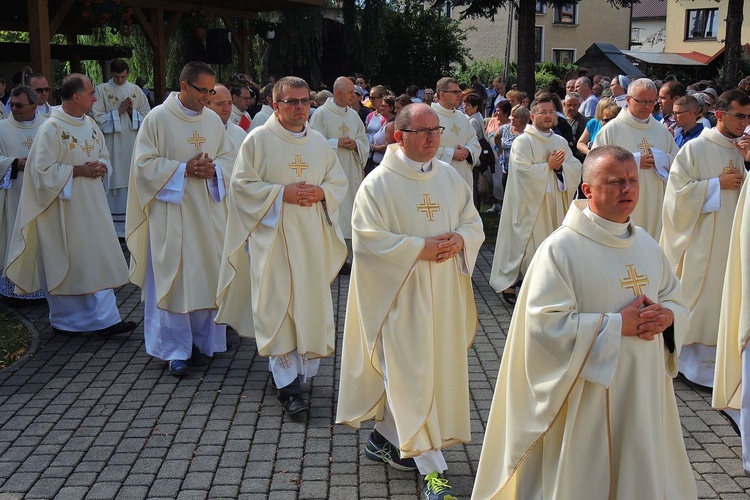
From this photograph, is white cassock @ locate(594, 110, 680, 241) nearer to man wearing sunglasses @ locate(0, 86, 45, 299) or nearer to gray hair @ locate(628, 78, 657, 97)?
gray hair @ locate(628, 78, 657, 97)

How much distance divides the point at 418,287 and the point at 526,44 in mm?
19183

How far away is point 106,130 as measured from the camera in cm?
1220

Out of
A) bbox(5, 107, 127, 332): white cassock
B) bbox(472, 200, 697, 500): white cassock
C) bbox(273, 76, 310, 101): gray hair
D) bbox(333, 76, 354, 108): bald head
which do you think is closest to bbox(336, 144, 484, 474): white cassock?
bbox(472, 200, 697, 500): white cassock

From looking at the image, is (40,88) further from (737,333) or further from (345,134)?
(737,333)

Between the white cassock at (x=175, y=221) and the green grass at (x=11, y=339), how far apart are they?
4.04 ft

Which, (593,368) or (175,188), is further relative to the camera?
(175,188)

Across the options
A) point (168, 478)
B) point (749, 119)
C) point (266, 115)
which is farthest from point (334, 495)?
point (266, 115)

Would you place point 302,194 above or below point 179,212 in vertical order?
above

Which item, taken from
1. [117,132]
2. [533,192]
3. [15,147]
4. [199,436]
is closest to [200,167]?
[199,436]

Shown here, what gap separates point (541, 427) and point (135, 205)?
442cm

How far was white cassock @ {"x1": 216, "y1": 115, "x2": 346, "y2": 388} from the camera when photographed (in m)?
6.16

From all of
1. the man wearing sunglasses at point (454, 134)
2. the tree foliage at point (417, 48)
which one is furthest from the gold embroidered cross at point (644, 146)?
the tree foliage at point (417, 48)

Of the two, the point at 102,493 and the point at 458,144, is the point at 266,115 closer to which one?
the point at 458,144

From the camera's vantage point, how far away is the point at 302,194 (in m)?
6.16
